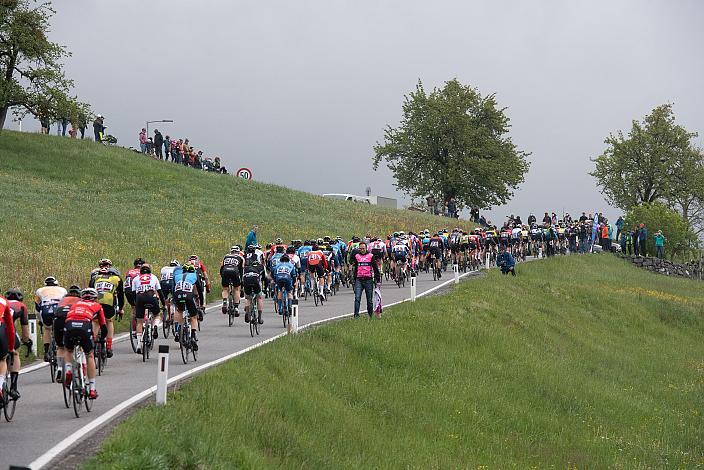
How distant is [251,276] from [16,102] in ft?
141

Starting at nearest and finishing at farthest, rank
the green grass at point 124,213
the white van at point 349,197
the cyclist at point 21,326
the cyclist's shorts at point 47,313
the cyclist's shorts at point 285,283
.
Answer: the cyclist at point 21,326 → the cyclist's shorts at point 47,313 → the cyclist's shorts at point 285,283 → the green grass at point 124,213 → the white van at point 349,197

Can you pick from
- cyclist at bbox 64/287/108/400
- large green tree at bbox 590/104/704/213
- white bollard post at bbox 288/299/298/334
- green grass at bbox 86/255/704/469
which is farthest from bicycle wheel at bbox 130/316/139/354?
large green tree at bbox 590/104/704/213

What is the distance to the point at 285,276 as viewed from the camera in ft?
74.7

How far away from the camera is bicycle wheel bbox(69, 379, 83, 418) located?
1262 centimetres

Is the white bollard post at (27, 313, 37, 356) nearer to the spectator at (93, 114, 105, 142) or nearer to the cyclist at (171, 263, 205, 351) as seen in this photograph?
the cyclist at (171, 263, 205, 351)

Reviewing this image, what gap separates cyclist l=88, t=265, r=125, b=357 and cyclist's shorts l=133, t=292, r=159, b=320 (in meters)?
0.72

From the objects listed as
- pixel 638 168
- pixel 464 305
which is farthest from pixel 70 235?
pixel 638 168

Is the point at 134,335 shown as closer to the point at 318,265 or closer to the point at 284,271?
the point at 284,271

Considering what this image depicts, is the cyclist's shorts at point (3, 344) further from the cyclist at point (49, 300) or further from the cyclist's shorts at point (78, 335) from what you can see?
the cyclist at point (49, 300)

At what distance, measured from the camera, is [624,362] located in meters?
29.6

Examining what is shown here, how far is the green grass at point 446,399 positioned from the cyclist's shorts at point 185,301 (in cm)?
145

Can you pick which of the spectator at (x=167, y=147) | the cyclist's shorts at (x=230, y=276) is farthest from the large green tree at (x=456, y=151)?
the cyclist's shorts at (x=230, y=276)

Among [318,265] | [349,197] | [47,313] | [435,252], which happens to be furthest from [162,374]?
[349,197]

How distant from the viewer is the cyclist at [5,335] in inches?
463
